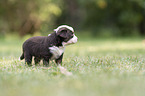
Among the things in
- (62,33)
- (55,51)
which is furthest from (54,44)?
(62,33)

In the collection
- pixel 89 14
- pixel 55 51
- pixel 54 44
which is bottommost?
pixel 55 51

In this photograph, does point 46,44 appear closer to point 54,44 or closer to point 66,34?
point 54,44

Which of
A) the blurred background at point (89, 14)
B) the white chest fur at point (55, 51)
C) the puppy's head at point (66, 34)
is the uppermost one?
the blurred background at point (89, 14)

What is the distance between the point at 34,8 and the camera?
19.8 m

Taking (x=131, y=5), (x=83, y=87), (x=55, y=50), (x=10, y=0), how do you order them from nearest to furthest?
(x=83, y=87)
(x=55, y=50)
(x=10, y=0)
(x=131, y=5)

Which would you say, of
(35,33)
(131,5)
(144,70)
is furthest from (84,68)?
(131,5)

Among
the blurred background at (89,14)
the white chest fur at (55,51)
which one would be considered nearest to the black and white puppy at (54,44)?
the white chest fur at (55,51)

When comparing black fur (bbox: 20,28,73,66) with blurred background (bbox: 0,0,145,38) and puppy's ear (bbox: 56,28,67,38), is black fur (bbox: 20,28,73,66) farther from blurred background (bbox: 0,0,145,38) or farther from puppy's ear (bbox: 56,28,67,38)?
blurred background (bbox: 0,0,145,38)

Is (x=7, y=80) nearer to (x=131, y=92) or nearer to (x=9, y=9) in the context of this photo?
(x=131, y=92)

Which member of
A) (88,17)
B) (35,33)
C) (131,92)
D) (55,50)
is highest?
(88,17)

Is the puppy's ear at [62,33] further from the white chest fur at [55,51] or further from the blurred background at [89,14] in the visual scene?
the blurred background at [89,14]

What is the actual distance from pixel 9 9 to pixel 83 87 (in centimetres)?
2013

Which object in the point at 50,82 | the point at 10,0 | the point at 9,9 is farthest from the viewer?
A: the point at 9,9

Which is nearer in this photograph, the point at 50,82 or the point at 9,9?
the point at 50,82
